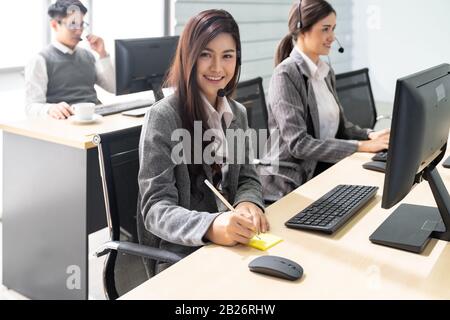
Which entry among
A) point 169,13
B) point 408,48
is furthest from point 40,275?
point 408,48

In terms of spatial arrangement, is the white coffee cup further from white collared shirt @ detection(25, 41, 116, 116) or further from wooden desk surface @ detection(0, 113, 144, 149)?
white collared shirt @ detection(25, 41, 116, 116)

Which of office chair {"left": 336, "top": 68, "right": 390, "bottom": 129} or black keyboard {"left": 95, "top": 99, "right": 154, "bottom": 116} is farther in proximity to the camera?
office chair {"left": 336, "top": 68, "right": 390, "bottom": 129}

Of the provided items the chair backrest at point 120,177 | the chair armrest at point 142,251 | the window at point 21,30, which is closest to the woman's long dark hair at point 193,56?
the chair backrest at point 120,177

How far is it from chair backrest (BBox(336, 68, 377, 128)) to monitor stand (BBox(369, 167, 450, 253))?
1333 millimetres

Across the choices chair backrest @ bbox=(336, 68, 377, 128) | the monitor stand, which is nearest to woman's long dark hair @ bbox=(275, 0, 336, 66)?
chair backrest @ bbox=(336, 68, 377, 128)

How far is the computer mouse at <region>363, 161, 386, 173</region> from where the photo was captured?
1843mm

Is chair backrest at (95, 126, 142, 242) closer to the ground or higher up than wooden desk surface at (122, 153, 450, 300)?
higher up

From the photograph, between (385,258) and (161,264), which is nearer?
(385,258)

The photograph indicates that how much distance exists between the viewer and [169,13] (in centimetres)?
338

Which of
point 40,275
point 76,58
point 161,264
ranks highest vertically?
point 76,58

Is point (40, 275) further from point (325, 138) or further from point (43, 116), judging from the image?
point (325, 138)

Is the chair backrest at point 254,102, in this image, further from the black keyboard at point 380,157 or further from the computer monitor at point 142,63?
the black keyboard at point 380,157
